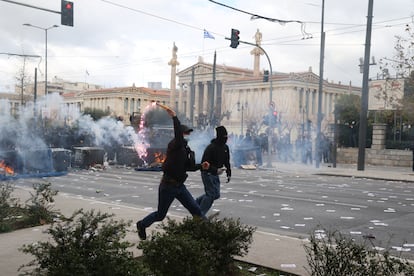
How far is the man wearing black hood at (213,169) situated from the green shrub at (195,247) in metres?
2.82

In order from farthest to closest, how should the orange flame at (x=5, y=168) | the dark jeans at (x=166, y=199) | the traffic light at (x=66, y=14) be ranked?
1. the orange flame at (x=5, y=168)
2. the traffic light at (x=66, y=14)
3. the dark jeans at (x=166, y=199)

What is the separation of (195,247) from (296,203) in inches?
309

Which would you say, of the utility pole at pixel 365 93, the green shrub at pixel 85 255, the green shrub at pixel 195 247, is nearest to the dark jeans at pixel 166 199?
the green shrub at pixel 195 247

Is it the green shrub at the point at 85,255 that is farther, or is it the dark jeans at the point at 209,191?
the dark jeans at the point at 209,191

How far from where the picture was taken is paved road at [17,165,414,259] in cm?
858

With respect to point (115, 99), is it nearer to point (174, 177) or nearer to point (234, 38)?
point (234, 38)

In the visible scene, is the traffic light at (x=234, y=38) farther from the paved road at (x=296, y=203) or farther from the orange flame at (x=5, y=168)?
the orange flame at (x=5, y=168)

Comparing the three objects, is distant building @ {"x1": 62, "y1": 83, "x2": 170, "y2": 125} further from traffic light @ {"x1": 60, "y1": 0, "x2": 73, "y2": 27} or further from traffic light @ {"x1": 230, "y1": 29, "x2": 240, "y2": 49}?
traffic light @ {"x1": 60, "y1": 0, "x2": 73, "y2": 27}

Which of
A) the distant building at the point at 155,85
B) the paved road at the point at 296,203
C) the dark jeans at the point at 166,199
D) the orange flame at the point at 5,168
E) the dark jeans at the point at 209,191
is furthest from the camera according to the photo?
the distant building at the point at 155,85

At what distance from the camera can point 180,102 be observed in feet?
323

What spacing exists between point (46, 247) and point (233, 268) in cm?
192

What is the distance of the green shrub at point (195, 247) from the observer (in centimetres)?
434

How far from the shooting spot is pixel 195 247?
4.40 metres

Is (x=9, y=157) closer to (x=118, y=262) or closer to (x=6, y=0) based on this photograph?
(x=6, y=0)
